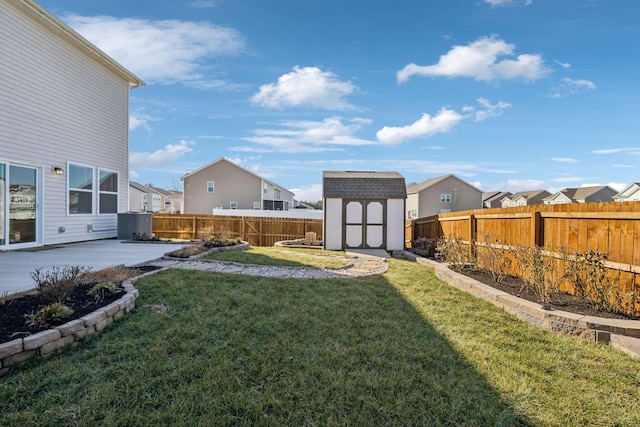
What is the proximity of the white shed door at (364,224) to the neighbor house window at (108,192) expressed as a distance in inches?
325

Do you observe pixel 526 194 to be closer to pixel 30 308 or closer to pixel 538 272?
pixel 538 272

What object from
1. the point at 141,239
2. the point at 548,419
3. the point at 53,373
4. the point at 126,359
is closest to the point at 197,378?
the point at 126,359

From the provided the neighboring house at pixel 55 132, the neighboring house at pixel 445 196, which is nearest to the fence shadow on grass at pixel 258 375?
the neighboring house at pixel 55 132

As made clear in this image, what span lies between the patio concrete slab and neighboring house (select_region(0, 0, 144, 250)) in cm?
83

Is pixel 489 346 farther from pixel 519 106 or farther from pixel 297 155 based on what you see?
pixel 297 155

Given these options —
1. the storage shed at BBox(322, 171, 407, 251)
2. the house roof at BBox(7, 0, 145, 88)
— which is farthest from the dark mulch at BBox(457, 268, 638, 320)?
the house roof at BBox(7, 0, 145, 88)

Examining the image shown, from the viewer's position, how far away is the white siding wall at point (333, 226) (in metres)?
12.4

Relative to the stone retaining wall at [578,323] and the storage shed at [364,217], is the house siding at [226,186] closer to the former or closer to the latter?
the storage shed at [364,217]

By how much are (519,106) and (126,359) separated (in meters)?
14.0

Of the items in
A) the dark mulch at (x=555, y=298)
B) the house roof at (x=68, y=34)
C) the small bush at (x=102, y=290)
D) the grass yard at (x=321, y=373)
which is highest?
the house roof at (x=68, y=34)

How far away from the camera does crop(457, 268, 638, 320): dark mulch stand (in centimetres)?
405

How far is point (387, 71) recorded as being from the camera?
11.4 metres

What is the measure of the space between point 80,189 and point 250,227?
7203 millimetres

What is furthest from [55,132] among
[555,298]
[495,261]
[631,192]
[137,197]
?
[631,192]
